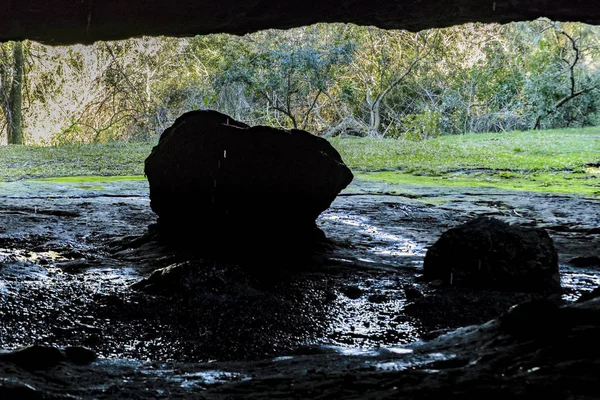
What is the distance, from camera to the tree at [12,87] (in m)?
19.9

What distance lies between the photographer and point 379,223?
21.8ft

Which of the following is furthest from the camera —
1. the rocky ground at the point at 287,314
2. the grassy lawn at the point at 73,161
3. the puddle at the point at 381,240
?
the grassy lawn at the point at 73,161

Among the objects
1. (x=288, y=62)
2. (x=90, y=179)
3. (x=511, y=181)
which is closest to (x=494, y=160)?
(x=511, y=181)

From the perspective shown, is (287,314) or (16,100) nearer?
(287,314)

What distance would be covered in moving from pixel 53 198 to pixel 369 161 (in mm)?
7286

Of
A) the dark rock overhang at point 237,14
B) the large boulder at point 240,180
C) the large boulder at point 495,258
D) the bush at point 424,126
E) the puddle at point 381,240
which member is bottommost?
the puddle at point 381,240

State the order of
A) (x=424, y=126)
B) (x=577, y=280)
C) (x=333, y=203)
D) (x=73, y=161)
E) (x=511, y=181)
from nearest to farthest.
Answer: (x=577, y=280), (x=333, y=203), (x=511, y=181), (x=73, y=161), (x=424, y=126)

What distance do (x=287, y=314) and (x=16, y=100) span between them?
19.4 metres

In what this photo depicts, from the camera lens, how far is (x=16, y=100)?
816 inches

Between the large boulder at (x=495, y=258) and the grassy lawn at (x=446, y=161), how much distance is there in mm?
4818

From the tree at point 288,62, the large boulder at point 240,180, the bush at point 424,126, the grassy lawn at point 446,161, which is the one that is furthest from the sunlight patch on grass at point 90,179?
the bush at point 424,126

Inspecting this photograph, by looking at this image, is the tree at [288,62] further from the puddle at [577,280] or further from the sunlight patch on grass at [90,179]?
the puddle at [577,280]

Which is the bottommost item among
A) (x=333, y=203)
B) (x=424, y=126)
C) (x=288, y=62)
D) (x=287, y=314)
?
(x=287, y=314)

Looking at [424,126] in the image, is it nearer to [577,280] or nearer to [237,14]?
[237,14]
